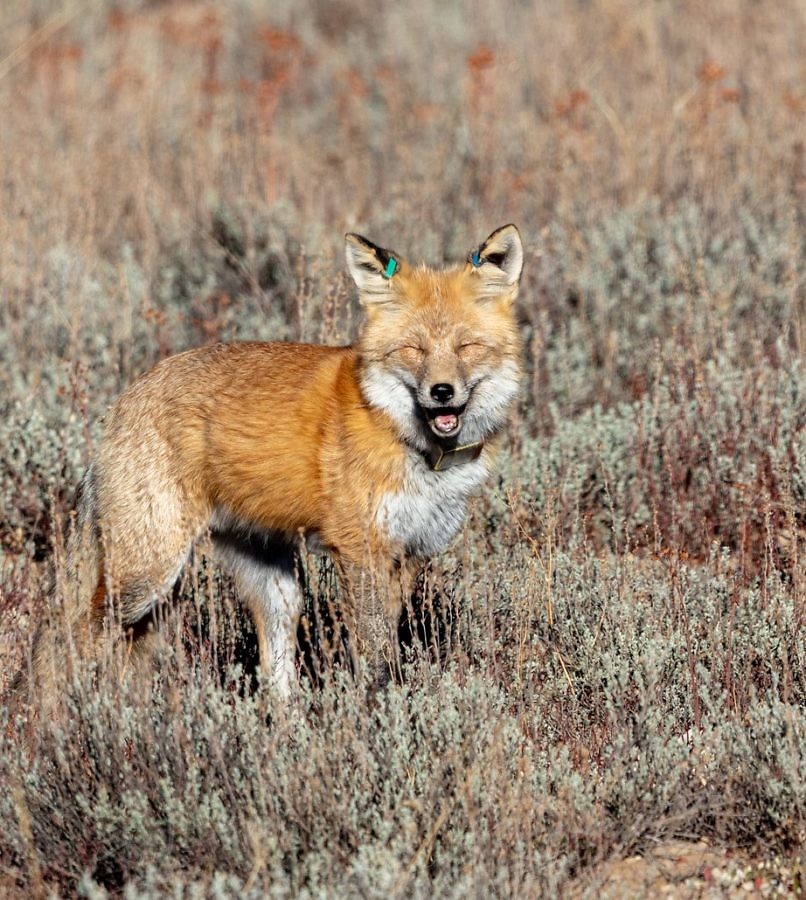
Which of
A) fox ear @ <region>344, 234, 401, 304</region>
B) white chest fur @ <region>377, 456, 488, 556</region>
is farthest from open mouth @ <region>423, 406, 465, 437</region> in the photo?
fox ear @ <region>344, 234, 401, 304</region>

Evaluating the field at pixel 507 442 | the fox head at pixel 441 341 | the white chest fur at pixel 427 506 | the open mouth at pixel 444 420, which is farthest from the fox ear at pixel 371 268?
the field at pixel 507 442

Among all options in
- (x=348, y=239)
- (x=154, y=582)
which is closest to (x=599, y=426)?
(x=348, y=239)

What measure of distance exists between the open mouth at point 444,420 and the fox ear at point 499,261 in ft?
1.89

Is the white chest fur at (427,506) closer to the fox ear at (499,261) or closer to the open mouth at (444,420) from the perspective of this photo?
the open mouth at (444,420)

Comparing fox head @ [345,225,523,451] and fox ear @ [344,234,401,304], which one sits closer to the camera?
fox head @ [345,225,523,451]

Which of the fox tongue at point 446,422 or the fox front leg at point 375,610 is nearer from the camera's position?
the fox front leg at point 375,610

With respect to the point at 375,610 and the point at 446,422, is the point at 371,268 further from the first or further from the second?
the point at 375,610

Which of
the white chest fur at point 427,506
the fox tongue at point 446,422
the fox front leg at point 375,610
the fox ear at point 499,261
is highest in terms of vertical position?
the fox ear at point 499,261

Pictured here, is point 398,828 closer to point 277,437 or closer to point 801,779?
point 801,779

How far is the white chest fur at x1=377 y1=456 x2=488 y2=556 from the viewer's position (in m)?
4.41

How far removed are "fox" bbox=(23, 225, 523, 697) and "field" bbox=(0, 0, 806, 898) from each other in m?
0.23

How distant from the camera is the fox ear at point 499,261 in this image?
454 centimetres

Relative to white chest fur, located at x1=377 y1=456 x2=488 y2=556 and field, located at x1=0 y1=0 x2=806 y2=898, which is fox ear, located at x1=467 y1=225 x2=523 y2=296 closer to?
white chest fur, located at x1=377 y1=456 x2=488 y2=556

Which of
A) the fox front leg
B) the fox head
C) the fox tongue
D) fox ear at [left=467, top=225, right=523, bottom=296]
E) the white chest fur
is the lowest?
the fox front leg
